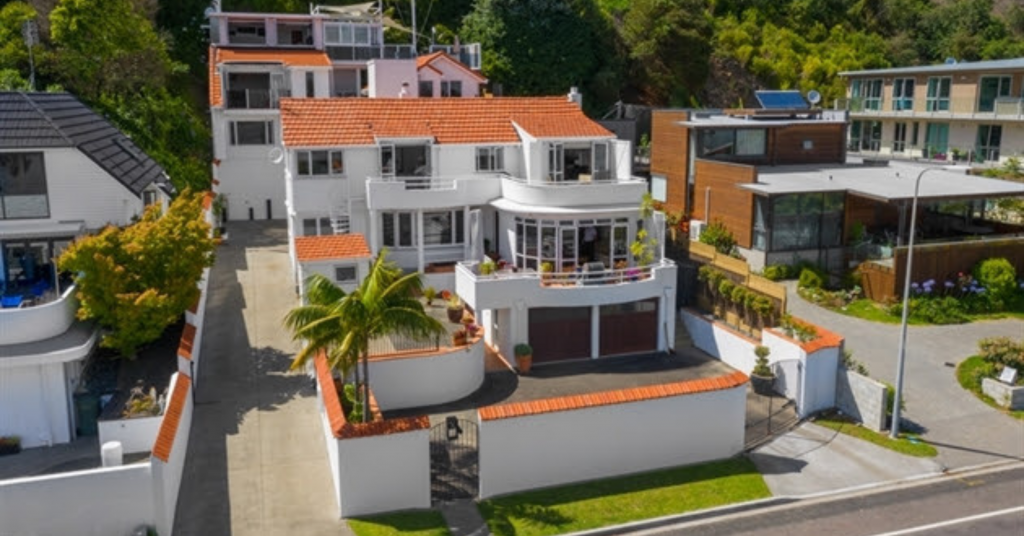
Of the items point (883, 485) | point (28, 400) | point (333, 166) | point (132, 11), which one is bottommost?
point (883, 485)

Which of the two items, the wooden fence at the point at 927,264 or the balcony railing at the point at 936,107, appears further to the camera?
the balcony railing at the point at 936,107

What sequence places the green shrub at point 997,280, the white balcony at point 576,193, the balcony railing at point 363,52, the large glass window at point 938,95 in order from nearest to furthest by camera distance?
the white balcony at point 576,193
the green shrub at point 997,280
the large glass window at point 938,95
the balcony railing at point 363,52

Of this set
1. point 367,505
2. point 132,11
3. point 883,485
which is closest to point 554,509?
point 367,505

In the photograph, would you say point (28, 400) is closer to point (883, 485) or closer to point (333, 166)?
point (333, 166)

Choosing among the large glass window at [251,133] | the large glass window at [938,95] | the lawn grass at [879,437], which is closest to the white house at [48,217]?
the large glass window at [251,133]

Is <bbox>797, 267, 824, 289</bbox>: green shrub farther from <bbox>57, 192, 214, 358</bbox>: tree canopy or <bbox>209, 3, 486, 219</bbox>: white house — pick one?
<bbox>57, 192, 214, 358</bbox>: tree canopy

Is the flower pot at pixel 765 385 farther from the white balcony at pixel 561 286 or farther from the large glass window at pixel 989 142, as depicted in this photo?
the large glass window at pixel 989 142

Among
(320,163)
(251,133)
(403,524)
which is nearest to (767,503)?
(403,524)
